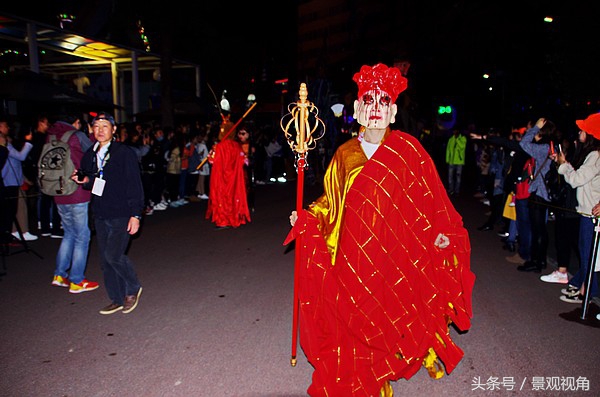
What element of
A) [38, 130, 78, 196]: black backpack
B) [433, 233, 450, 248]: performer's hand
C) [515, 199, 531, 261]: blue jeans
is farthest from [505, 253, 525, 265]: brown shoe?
[38, 130, 78, 196]: black backpack

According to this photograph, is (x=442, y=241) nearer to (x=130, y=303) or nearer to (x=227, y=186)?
(x=130, y=303)

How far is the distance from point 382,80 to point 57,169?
3.89 m

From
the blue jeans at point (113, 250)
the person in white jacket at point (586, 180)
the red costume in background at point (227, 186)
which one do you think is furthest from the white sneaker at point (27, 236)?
the person in white jacket at point (586, 180)

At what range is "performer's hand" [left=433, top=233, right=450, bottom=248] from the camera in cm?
347

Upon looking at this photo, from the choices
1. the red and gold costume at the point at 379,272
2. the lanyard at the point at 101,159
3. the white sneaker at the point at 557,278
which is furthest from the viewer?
the white sneaker at the point at 557,278

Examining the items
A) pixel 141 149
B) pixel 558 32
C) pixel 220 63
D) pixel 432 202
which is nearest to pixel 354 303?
pixel 432 202

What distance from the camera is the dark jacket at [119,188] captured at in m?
4.79

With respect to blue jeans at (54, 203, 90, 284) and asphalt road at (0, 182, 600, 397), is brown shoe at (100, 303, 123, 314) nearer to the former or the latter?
asphalt road at (0, 182, 600, 397)

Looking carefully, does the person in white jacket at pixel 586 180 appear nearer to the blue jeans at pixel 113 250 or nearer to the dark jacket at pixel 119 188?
the dark jacket at pixel 119 188

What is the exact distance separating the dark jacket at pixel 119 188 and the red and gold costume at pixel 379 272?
81.6 inches

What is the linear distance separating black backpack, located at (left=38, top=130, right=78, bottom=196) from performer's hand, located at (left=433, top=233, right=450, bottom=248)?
4.01 m

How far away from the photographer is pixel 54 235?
28.0 ft

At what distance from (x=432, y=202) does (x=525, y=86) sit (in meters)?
24.6

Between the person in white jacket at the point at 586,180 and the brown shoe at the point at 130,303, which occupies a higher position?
the person in white jacket at the point at 586,180
